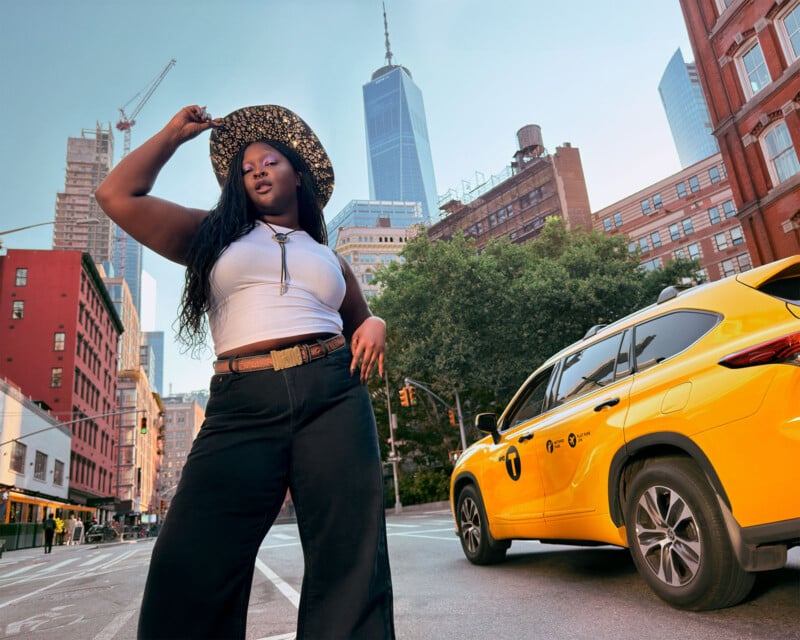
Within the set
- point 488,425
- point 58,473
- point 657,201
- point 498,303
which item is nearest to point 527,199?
point 657,201

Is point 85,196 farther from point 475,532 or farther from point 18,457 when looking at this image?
point 475,532

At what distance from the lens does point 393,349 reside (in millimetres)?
34250

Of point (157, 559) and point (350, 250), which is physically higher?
point (350, 250)

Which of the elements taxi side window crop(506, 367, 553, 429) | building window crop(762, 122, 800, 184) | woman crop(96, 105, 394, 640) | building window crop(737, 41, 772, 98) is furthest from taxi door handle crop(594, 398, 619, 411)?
building window crop(737, 41, 772, 98)

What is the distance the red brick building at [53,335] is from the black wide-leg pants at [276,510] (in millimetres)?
48705

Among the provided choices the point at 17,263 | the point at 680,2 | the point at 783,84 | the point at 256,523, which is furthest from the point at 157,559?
the point at 17,263

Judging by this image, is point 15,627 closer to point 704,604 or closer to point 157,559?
point 157,559

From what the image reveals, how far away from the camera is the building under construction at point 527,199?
6299 cm

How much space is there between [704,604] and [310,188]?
2.97 m

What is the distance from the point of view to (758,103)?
74.5 feet

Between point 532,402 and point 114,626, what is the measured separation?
150 inches

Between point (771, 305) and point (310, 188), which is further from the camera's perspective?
point (771, 305)

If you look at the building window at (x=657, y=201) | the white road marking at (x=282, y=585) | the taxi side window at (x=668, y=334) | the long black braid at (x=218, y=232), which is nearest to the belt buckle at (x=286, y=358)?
the long black braid at (x=218, y=232)

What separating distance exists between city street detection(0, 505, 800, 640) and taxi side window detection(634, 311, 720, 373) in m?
1.44
